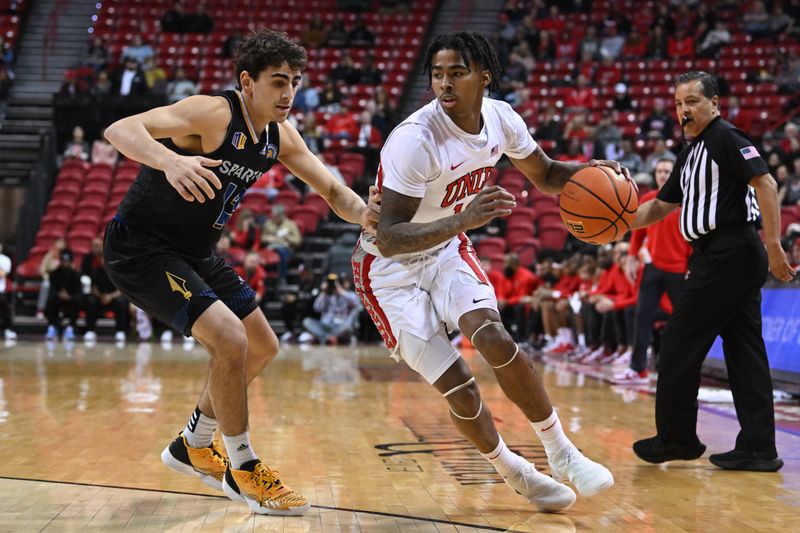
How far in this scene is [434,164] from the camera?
3.90 m

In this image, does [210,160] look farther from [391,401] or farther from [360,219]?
[391,401]

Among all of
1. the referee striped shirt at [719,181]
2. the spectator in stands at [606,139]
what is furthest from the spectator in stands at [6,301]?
the referee striped shirt at [719,181]

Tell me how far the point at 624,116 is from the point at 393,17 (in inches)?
263

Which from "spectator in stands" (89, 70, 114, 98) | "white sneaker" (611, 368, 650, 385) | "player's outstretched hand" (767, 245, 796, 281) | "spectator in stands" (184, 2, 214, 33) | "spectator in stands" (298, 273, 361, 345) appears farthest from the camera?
"spectator in stands" (184, 2, 214, 33)

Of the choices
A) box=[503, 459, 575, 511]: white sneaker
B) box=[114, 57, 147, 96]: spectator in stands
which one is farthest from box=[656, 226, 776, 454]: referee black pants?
box=[114, 57, 147, 96]: spectator in stands

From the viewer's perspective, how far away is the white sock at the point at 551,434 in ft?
12.8

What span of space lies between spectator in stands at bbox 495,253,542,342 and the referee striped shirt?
29.5ft

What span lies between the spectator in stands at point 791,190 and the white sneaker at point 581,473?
35.6ft

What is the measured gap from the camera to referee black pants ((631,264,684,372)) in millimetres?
8359

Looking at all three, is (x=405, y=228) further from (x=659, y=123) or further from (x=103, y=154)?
(x=103, y=154)

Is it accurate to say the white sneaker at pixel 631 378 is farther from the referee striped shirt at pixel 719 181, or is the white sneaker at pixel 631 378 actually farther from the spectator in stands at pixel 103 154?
the spectator in stands at pixel 103 154

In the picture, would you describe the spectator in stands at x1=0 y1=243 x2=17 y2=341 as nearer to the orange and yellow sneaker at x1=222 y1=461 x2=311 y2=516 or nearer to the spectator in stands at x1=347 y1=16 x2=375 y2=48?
the spectator in stands at x1=347 y1=16 x2=375 y2=48

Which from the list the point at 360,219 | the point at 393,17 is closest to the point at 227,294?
the point at 360,219

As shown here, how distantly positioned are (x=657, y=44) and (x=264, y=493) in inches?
707
